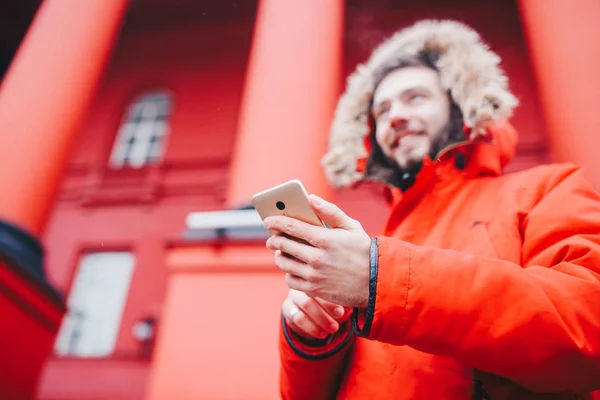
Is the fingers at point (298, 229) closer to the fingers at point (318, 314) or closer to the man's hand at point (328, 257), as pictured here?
the man's hand at point (328, 257)

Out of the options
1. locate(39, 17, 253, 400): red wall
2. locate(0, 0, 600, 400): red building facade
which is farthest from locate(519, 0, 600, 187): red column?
locate(39, 17, 253, 400): red wall

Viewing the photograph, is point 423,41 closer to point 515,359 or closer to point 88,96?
point 515,359

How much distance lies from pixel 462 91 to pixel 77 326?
6736 mm

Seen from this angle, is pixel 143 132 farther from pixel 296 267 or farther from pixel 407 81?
pixel 296 267

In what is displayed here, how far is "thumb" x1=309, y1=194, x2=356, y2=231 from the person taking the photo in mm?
895

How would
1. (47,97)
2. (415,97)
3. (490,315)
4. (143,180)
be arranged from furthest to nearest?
1. (143,180)
2. (47,97)
3. (415,97)
4. (490,315)

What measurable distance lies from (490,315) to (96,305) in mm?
6925

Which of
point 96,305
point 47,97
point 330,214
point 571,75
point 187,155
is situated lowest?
point 330,214

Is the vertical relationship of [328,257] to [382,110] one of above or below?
below

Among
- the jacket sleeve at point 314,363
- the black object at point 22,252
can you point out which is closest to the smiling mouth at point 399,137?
the jacket sleeve at point 314,363

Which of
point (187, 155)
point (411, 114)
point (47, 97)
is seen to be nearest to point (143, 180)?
point (187, 155)

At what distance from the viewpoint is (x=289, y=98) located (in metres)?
3.22

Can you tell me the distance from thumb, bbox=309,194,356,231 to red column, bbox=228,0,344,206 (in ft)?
6.33

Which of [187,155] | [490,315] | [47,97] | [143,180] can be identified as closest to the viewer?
[490,315]
